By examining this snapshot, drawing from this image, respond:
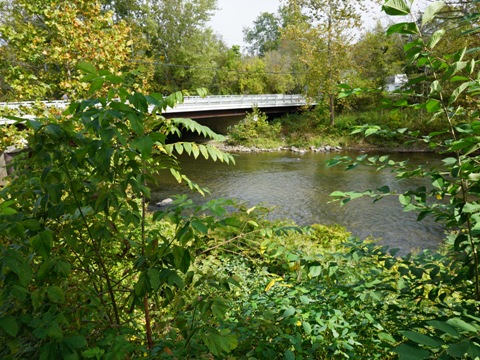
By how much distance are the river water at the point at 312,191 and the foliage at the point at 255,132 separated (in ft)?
13.2

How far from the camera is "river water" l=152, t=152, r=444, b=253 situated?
788 centimetres

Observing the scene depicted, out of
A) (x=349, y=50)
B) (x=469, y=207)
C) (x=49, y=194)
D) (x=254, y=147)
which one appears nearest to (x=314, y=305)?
(x=469, y=207)

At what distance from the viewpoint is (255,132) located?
23734 millimetres

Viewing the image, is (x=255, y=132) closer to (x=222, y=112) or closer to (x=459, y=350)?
(x=222, y=112)

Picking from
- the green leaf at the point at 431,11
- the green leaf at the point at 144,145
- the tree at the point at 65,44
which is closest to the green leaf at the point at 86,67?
the green leaf at the point at 144,145

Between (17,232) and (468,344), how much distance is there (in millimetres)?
1429

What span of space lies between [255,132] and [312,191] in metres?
12.7

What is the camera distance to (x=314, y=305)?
2.33 m

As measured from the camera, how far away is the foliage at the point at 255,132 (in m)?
23.2

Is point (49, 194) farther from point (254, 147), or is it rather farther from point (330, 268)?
point (254, 147)

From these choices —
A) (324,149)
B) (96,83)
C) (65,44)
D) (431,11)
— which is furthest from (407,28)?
(324,149)

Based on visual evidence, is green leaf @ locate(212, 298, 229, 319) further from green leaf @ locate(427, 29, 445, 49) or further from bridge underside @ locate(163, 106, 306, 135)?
bridge underside @ locate(163, 106, 306, 135)

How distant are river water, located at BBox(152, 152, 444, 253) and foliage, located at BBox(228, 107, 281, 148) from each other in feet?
13.2

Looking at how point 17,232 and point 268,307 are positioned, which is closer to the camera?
point 17,232
